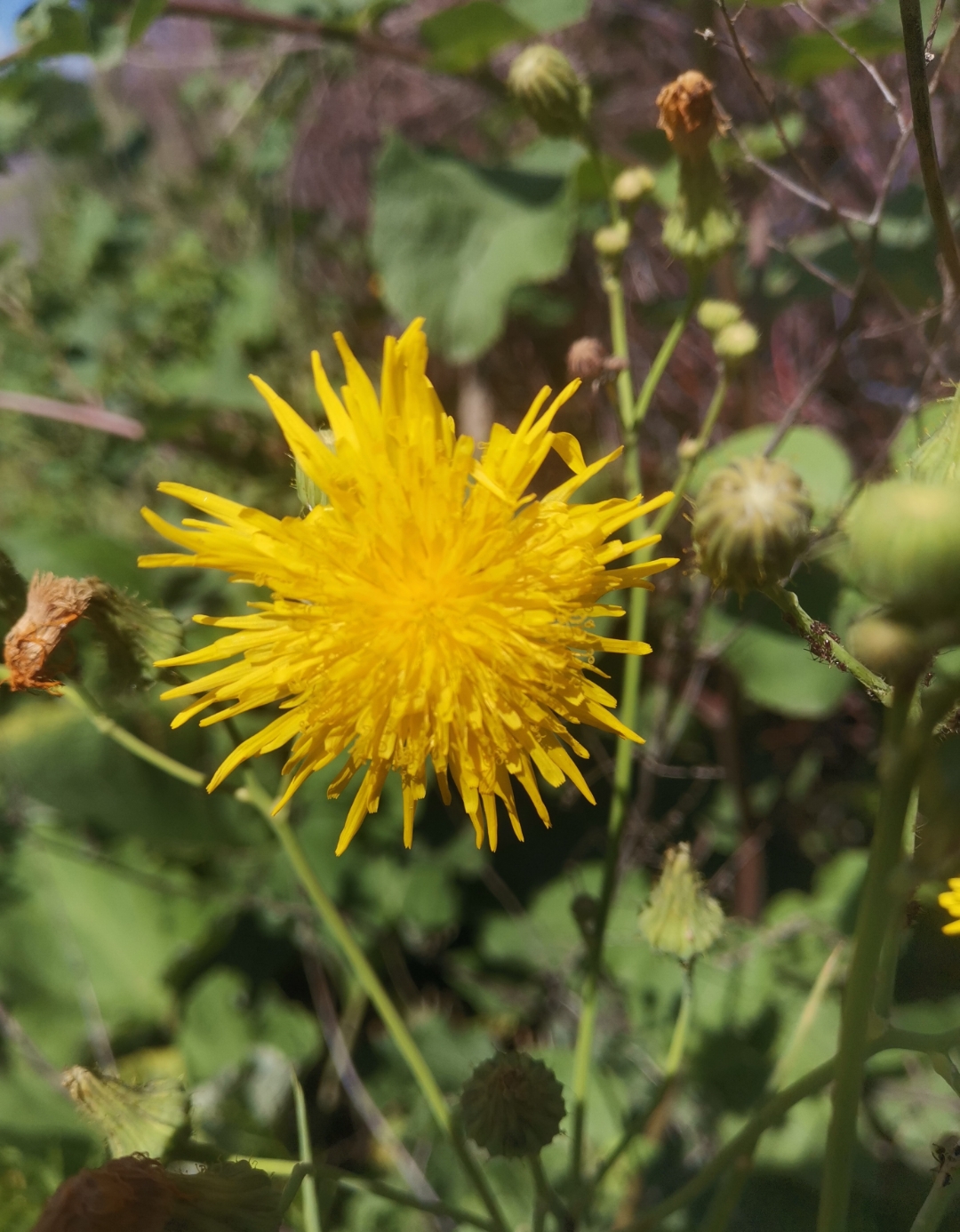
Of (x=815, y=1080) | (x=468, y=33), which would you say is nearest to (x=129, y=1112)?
(x=815, y=1080)

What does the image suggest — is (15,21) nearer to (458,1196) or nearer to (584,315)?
(584,315)

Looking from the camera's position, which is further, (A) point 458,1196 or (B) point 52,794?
(B) point 52,794

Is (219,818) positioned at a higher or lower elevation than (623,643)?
lower

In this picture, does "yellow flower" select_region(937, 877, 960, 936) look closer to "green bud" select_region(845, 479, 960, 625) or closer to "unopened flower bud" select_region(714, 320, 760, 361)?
"green bud" select_region(845, 479, 960, 625)

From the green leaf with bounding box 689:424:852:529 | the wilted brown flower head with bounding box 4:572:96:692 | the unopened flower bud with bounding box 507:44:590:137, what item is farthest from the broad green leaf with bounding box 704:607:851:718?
the wilted brown flower head with bounding box 4:572:96:692

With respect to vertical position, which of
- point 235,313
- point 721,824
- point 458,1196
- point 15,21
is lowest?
point 458,1196

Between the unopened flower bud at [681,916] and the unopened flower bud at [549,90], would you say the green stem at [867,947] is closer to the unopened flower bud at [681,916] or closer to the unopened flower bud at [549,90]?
the unopened flower bud at [681,916]

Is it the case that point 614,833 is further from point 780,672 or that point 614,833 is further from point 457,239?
point 457,239

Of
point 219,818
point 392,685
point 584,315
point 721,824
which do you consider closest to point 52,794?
point 219,818
